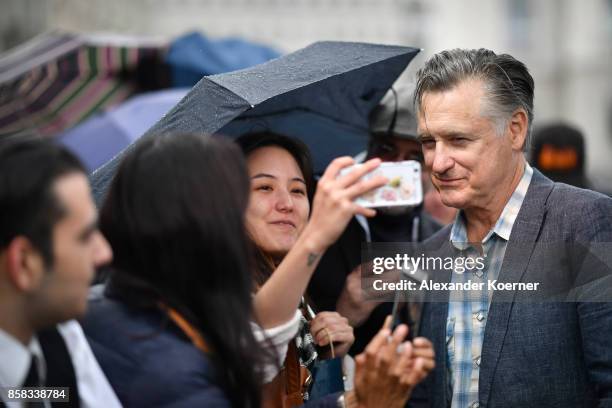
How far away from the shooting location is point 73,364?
2320 mm

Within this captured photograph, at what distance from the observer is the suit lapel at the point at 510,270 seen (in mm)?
2826

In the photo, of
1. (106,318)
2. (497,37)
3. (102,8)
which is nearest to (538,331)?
(106,318)

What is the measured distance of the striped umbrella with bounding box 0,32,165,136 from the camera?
7391 millimetres

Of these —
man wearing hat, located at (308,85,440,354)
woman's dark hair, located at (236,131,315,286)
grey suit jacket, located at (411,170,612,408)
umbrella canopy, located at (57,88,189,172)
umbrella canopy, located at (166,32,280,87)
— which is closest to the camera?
grey suit jacket, located at (411,170,612,408)

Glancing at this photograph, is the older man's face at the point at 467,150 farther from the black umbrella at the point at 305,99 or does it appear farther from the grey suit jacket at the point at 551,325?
the black umbrella at the point at 305,99

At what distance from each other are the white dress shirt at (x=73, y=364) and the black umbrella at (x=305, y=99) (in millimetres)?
807

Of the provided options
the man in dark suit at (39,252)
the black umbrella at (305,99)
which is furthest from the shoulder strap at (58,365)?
the black umbrella at (305,99)

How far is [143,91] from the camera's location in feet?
30.0

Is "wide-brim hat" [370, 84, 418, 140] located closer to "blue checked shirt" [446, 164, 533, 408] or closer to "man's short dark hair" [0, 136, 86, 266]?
→ "blue checked shirt" [446, 164, 533, 408]

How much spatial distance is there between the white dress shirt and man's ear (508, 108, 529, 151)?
5.16 ft

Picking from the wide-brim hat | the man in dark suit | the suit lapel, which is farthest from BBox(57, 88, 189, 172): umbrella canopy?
the man in dark suit

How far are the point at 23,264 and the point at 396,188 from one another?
1.06 meters

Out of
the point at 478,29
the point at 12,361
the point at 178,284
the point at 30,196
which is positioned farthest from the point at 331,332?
the point at 478,29

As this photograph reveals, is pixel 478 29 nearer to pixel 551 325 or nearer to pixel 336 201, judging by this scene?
pixel 551 325
